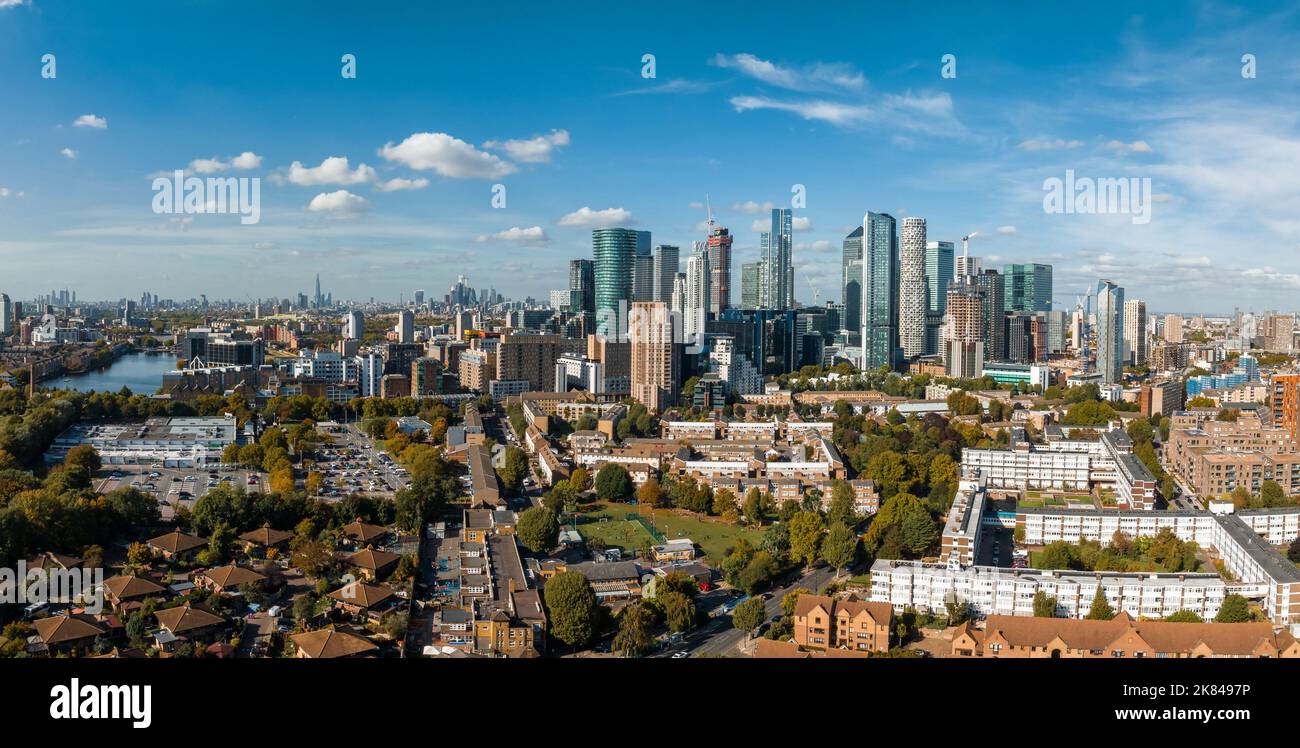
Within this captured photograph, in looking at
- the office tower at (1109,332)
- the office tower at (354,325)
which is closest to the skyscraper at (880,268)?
the office tower at (1109,332)

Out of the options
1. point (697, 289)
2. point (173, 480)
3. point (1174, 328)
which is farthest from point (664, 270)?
point (173, 480)

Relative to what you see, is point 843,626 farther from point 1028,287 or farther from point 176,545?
point 1028,287

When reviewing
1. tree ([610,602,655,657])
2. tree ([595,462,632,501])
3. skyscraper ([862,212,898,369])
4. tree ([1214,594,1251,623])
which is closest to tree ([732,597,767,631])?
tree ([610,602,655,657])

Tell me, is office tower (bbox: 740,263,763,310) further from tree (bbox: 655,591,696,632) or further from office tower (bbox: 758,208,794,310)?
tree (bbox: 655,591,696,632)

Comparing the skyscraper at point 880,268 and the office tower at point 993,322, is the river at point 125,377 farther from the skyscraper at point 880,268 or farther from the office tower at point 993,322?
the office tower at point 993,322
